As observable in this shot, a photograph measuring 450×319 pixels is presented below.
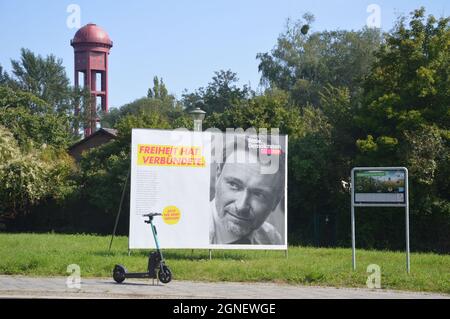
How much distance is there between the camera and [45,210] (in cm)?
3669

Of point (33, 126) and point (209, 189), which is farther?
point (33, 126)

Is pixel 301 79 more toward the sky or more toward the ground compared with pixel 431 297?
more toward the sky

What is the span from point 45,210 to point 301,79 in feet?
97.8

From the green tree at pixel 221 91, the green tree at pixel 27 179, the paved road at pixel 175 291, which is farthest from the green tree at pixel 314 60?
the paved road at pixel 175 291

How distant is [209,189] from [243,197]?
0.99m

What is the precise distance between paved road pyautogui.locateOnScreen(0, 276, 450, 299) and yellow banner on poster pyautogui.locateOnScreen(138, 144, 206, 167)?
425cm

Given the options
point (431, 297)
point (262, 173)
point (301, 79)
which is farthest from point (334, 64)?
point (431, 297)

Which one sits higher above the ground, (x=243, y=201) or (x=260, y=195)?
(x=260, y=195)

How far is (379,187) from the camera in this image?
54.2 feet

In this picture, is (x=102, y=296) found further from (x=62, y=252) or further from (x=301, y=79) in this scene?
(x=301, y=79)

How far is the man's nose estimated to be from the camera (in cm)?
1889

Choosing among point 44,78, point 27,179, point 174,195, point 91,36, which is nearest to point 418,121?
point 174,195

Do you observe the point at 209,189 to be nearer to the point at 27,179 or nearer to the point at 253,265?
the point at 253,265

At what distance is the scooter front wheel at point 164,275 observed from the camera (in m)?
14.4
